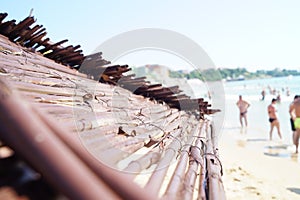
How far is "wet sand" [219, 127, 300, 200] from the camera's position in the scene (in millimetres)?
6645

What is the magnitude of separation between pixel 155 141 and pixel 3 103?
2.08 meters

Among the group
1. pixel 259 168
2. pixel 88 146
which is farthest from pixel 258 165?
pixel 88 146

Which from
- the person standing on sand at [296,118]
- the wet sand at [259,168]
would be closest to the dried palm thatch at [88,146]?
the wet sand at [259,168]

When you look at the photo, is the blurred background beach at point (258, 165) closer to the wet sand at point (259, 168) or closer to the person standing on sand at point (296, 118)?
the wet sand at point (259, 168)

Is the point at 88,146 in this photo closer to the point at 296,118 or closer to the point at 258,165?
the point at 258,165

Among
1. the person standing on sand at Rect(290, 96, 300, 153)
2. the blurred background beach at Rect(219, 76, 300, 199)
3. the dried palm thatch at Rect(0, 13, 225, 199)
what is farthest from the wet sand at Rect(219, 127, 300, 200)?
the dried palm thatch at Rect(0, 13, 225, 199)

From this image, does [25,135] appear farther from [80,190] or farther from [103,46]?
[103,46]

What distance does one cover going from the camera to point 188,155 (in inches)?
94.3

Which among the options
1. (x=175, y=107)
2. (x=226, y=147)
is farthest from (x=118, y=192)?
(x=226, y=147)

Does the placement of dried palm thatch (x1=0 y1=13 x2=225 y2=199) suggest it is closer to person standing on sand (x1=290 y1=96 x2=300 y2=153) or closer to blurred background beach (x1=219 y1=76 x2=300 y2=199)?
blurred background beach (x1=219 y1=76 x2=300 y2=199)

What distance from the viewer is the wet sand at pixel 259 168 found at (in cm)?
664

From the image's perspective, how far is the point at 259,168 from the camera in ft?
31.4

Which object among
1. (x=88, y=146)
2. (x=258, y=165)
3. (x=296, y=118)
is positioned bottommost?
(x=258, y=165)

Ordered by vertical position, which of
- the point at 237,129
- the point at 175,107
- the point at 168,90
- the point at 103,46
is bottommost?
the point at 237,129
